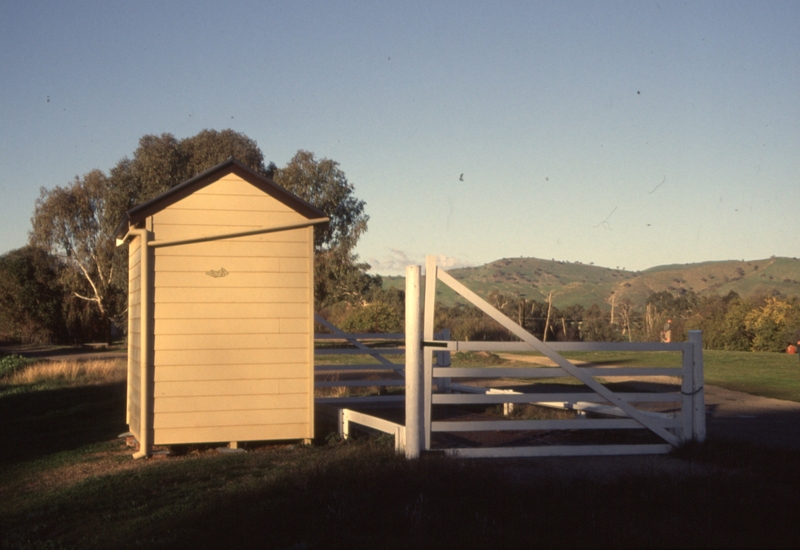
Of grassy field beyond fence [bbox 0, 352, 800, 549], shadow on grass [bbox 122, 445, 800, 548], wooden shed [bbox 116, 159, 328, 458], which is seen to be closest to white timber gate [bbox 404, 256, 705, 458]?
grassy field beyond fence [bbox 0, 352, 800, 549]

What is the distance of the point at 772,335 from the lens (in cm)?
3794

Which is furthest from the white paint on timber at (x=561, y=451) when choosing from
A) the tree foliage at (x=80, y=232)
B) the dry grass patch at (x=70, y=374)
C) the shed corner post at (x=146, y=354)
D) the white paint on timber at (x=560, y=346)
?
the tree foliage at (x=80, y=232)

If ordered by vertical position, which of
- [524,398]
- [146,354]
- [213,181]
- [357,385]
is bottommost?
[357,385]

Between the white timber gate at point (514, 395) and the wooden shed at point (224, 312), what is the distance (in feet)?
6.72

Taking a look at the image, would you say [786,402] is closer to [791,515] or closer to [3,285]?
[791,515]

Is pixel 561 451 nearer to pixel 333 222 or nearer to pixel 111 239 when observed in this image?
pixel 333 222

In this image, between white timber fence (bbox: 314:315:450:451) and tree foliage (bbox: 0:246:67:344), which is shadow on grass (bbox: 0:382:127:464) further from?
tree foliage (bbox: 0:246:67:344)

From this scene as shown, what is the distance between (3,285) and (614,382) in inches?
1880

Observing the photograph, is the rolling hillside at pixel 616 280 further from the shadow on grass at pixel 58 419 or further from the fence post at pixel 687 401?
the fence post at pixel 687 401

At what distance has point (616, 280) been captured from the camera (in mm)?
118688

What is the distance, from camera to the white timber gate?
7.90m

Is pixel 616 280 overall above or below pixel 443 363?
above

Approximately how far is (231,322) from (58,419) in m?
5.91

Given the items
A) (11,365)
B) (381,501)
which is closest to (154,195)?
(11,365)
